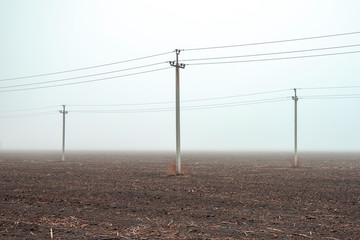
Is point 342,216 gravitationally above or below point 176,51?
below

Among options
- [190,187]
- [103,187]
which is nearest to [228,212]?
[190,187]

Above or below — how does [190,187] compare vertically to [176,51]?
below

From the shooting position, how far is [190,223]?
11094mm

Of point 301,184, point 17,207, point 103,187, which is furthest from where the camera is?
point 301,184

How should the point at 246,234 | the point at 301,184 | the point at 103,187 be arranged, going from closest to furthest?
the point at 246,234 → the point at 103,187 → the point at 301,184

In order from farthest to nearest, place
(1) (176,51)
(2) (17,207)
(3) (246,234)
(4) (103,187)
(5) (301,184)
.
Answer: (1) (176,51)
(5) (301,184)
(4) (103,187)
(2) (17,207)
(3) (246,234)

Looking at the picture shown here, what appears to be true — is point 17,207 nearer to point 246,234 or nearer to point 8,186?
point 8,186

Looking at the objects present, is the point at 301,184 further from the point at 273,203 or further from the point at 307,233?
the point at 307,233

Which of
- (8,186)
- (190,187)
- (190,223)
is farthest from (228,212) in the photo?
(8,186)

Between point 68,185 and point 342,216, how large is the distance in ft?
45.8

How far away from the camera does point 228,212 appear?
1269 cm

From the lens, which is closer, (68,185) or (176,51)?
(68,185)

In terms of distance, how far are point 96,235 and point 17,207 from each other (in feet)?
18.2

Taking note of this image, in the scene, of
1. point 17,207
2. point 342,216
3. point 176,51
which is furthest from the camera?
point 176,51
